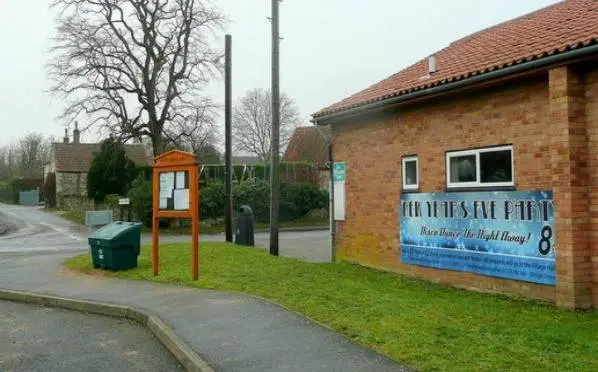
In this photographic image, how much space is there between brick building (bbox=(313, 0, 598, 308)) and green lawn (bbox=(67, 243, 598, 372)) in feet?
1.65

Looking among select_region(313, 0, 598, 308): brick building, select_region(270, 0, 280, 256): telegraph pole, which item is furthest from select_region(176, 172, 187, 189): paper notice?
select_region(270, 0, 280, 256): telegraph pole

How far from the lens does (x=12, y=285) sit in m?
11.2

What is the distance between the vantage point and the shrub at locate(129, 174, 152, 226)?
3166cm

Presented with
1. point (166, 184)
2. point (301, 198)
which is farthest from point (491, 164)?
point (301, 198)

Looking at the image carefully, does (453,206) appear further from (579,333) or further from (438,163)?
(579,333)

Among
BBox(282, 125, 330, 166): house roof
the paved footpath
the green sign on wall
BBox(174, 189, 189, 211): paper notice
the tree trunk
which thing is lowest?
the paved footpath

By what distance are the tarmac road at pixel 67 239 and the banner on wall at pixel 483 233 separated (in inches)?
195

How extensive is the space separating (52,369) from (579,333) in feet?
17.5

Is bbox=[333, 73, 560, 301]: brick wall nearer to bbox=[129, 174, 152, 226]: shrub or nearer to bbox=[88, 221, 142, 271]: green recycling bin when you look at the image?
bbox=[88, 221, 142, 271]: green recycling bin

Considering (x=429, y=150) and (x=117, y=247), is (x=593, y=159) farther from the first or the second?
(x=117, y=247)

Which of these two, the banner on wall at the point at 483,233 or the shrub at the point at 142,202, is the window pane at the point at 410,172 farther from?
the shrub at the point at 142,202

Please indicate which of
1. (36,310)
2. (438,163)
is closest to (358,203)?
(438,163)

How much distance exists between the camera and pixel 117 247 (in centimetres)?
1227

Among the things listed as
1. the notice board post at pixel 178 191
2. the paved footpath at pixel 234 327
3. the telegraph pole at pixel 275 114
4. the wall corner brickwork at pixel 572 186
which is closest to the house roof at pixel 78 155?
the telegraph pole at pixel 275 114
